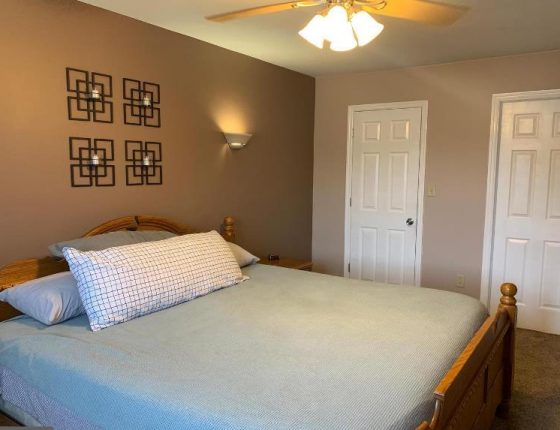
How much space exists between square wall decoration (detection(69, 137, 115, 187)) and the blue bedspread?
0.90 metres

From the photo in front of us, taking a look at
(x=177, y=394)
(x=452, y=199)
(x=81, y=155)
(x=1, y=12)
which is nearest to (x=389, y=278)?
(x=452, y=199)

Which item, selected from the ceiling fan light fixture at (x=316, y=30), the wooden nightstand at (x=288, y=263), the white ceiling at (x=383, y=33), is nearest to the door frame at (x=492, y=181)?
the white ceiling at (x=383, y=33)

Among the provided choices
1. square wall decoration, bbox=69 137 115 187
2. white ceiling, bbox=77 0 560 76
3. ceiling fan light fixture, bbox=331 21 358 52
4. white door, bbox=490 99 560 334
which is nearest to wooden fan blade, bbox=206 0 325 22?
ceiling fan light fixture, bbox=331 21 358 52

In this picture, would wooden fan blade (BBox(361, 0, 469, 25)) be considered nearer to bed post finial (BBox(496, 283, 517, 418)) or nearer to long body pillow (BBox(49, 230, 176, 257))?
bed post finial (BBox(496, 283, 517, 418))

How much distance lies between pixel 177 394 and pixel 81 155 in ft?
5.71

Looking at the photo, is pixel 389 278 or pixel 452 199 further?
pixel 389 278

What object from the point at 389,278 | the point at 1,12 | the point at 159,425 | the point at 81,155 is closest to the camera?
the point at 159,425

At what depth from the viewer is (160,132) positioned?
10.4 ft

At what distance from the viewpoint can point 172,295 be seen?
2.33 m

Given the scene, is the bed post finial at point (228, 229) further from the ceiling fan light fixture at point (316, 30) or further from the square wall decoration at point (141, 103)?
the ceiling fan light fixture at point (316, 30)

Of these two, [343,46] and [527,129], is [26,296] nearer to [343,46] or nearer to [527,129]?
[343,46]

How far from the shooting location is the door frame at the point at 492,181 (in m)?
3.81

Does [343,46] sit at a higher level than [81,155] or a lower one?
higher

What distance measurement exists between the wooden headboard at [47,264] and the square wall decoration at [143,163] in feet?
0.84
